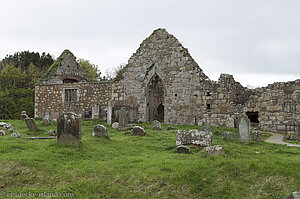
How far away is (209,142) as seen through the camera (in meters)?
8.34

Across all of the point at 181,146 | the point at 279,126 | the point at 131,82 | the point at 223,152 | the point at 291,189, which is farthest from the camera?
the point at 131,82

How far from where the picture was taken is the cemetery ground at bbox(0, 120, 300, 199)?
18.3 feet

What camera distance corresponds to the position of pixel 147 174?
6113mm

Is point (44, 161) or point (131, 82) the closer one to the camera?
point (44, 161)

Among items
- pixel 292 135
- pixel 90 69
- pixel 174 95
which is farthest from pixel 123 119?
pixel 90 69

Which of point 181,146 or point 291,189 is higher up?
point 181,146

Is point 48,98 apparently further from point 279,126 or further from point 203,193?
point 203,193

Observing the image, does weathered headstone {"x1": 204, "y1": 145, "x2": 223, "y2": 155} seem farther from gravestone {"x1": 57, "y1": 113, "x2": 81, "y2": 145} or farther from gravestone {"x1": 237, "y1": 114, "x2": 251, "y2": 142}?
gravestone {"x1": 57, "y1": 113, "x2": 81, "y2": 145}

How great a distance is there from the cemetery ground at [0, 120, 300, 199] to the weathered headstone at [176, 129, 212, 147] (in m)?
0.76

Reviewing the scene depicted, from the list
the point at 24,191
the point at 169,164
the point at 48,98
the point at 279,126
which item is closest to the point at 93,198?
the point at 24,191

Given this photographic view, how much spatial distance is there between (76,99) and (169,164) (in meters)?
15.6

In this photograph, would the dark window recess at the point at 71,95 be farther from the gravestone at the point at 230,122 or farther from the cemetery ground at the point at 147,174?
the cemetery ground at the point at 147,174

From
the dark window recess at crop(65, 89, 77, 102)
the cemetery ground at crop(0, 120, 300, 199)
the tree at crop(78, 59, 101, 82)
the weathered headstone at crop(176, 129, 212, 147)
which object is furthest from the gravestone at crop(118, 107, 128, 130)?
the tree at crop(78, 59, 101, 82)

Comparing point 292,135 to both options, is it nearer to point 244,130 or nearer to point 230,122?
point 244,130
